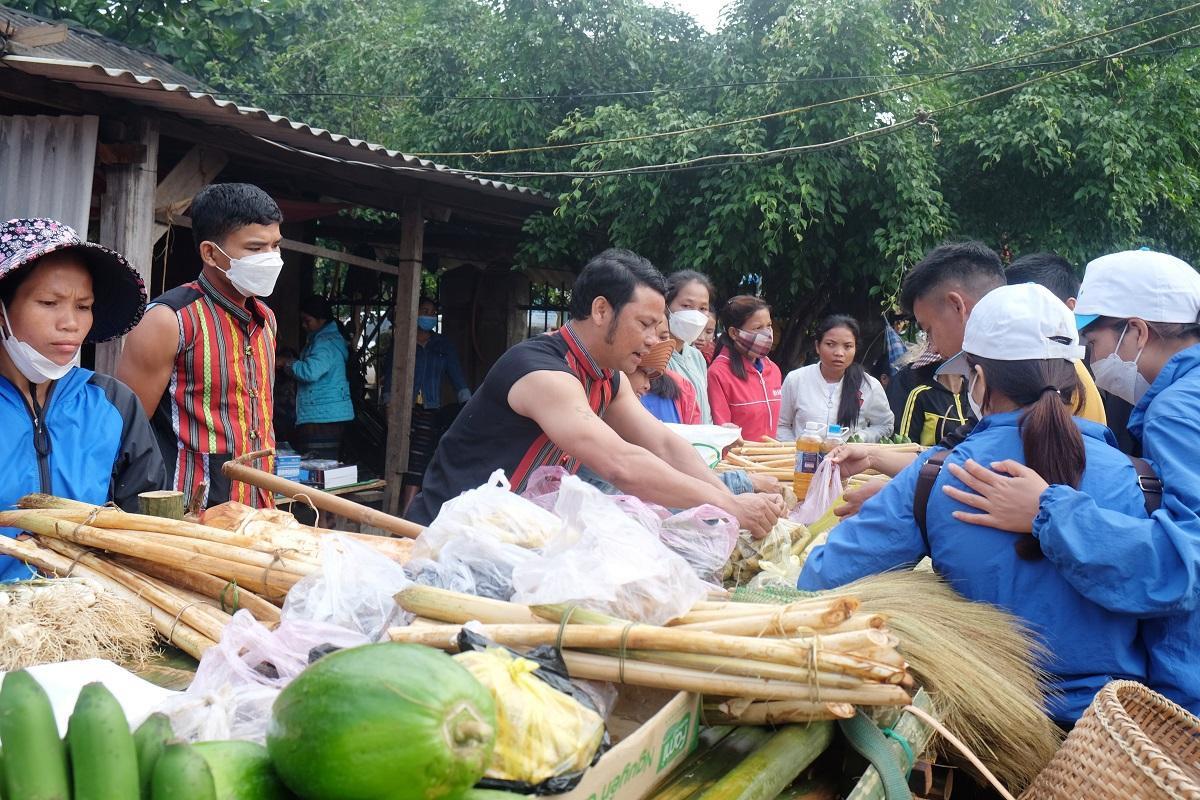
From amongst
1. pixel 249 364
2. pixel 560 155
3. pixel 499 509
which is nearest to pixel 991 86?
pixel 560 155

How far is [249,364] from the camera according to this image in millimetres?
3516

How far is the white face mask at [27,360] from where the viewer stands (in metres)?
2.35

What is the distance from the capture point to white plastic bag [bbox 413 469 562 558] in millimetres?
1909

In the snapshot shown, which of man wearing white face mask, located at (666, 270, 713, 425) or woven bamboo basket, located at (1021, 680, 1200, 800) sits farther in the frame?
man wearing white face mask, located at (666, 270, 713, 425)

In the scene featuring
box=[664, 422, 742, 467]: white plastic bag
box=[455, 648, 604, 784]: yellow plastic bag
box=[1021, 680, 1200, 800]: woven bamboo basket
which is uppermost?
box=[664, 422, 742, 467]: white plastic bag

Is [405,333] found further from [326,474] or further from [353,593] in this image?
[353,593]

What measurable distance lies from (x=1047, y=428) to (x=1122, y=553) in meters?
0.31

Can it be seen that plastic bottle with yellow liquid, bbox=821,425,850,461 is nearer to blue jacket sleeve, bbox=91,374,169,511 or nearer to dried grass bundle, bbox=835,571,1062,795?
dried grass bundle, bbox=835,571,1062,795

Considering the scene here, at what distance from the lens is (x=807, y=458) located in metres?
3.52

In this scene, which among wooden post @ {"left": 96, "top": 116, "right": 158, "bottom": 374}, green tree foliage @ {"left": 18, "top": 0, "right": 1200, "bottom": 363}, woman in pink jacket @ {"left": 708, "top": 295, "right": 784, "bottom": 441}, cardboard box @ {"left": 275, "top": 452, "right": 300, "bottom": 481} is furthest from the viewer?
green tree foliage @ {"left": 18, "top": 0, "right": 1200, "bottom": 363}

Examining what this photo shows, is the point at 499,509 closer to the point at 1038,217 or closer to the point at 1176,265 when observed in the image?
the point at 1176,265

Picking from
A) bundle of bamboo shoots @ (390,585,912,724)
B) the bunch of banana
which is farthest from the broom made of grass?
the bunch of banana

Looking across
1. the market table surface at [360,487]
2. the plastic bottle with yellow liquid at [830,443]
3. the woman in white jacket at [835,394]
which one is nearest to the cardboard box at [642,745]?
the plastic bottle with yellow liquid at [830,443]

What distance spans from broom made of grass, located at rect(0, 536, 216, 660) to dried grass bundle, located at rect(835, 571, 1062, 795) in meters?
1.33
